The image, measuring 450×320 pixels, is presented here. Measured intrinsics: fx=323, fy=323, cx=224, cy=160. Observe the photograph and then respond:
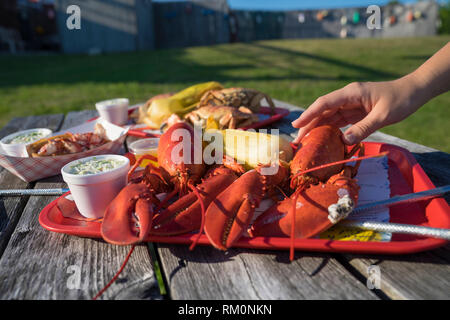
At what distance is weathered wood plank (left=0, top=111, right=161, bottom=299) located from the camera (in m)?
0.92

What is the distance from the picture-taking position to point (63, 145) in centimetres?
188

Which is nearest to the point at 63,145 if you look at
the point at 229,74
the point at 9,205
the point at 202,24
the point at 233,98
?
the point at 9,205

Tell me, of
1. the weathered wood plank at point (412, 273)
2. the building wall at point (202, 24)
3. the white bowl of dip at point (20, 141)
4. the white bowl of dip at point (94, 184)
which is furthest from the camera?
the building wall at point (202, 24)

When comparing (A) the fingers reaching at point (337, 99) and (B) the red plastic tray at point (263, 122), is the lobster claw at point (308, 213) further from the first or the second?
(B) the red plastic tray at point (263, 122)

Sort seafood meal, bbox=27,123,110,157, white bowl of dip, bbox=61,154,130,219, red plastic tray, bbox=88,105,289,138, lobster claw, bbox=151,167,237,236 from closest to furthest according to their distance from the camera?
lobster claw, bbox=151,167,237,236 < white bowl of dip, bbox=61,154,130,219 < seafood meal, bbox=27,123,110,157 < red plastic tray, bbox=88,105,289,138

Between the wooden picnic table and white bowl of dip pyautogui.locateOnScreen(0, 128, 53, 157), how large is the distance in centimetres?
90

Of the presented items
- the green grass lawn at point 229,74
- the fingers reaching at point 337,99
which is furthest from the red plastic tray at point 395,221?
the green grass lawn at point 229,74

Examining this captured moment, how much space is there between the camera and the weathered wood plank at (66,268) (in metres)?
0.92

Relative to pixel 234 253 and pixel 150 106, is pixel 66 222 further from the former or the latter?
pixel 150 106

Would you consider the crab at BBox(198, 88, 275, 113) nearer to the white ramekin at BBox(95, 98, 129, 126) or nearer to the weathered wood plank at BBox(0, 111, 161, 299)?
the white ramekin at BBox(95, 98, 129, 126)

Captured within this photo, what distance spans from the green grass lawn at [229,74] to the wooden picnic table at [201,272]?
13.9 feet

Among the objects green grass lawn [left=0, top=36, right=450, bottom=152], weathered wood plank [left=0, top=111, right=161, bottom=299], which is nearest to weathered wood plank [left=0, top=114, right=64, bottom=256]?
weathered wood plank [left=0, top=111, right=161, bottom=299]

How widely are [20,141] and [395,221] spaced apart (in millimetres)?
2117

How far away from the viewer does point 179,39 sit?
1786 cm
